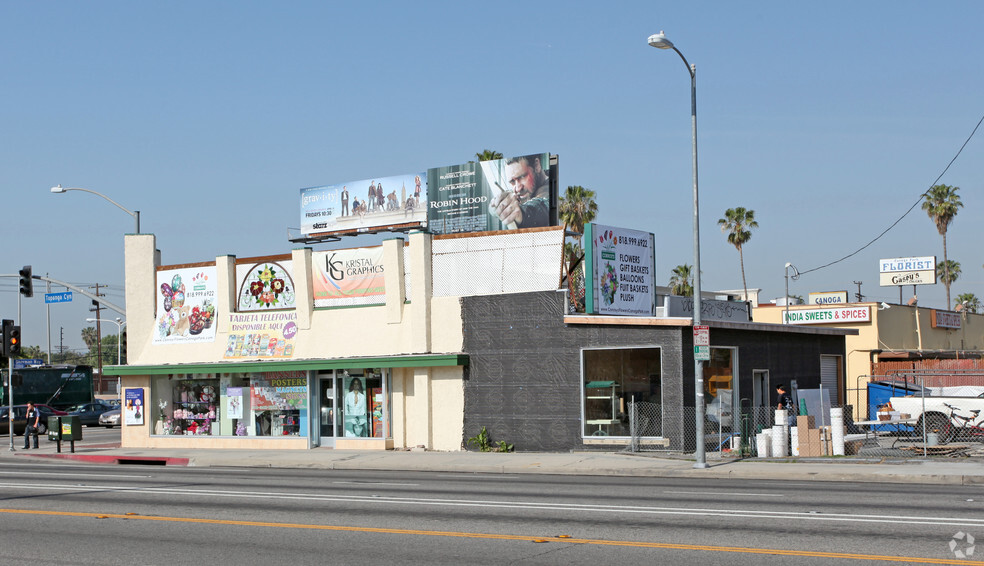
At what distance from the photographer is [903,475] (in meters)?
19.3

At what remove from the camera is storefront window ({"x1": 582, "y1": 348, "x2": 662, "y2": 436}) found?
85.3ft

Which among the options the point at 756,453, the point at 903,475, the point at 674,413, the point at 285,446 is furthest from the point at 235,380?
the point at 903,475

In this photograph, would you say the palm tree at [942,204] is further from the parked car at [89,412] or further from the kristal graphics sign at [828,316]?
the parked car at [89,412]

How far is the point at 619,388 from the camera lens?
26.5 m

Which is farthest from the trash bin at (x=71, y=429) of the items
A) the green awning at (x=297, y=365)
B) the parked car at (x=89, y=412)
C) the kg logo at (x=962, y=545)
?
the kg logo at (x=962, y=545)

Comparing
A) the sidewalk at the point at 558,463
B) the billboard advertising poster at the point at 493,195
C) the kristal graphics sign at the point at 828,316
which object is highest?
the billboard advertising poster at the point at 493,195

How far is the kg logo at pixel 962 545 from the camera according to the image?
10227 mm

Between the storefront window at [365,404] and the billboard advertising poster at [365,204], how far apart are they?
10.6 metres

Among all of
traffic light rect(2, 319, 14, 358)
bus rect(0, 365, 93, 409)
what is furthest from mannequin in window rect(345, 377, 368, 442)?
bus rect(0, 365, 93, 409)

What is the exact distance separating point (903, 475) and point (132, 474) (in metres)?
17.4

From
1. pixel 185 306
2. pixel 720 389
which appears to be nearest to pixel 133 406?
pixel 185 306

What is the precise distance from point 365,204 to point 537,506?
28.6 meters

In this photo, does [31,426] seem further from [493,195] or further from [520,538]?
[520,538]

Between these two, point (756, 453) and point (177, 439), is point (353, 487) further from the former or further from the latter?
point (177, 439)
